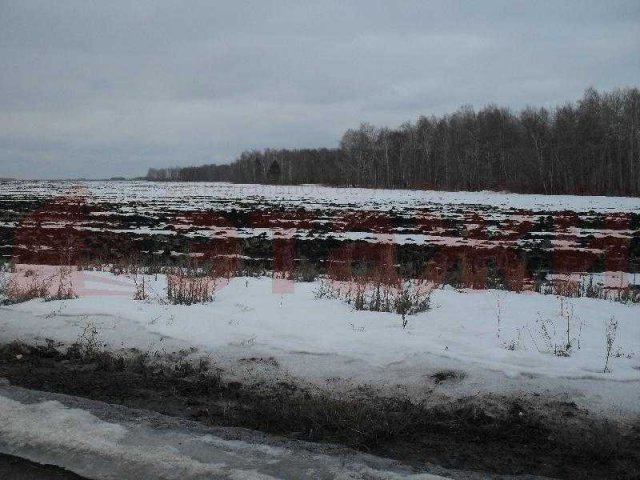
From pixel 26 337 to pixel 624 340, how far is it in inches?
264

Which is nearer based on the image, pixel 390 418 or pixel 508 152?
pixel 390 418

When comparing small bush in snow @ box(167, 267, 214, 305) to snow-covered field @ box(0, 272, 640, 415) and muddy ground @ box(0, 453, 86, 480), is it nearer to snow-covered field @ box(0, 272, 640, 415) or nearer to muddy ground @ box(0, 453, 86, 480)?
snow-covered field @ box(0, 272, 640, 415)

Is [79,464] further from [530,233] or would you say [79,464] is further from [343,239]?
[530,233]

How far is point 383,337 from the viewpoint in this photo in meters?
5.81

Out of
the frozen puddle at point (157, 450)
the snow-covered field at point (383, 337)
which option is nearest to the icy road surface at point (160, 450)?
the frozen puddle at point (157, 450)

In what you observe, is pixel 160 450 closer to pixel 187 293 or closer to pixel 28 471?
pixel 28 471

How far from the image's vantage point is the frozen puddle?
3182 mm

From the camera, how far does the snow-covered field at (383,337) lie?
4.67 m

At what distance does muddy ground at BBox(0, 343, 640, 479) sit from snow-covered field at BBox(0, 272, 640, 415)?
238 mm

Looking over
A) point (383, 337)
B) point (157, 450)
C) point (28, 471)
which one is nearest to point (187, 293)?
point (383, 337)

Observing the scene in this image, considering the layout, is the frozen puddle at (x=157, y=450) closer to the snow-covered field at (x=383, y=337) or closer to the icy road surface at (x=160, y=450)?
the icy road surface at (x=160, y=450)

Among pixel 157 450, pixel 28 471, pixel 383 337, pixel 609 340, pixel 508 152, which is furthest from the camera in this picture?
pixel 508 152

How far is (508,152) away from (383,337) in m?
64.0

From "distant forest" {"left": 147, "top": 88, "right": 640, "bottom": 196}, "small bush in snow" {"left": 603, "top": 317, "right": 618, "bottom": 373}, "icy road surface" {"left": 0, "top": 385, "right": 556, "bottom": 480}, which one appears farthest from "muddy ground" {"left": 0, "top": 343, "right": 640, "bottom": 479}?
"distant forest" {"left": 147, "top": 88, "right": 640, "bottom": 196}
